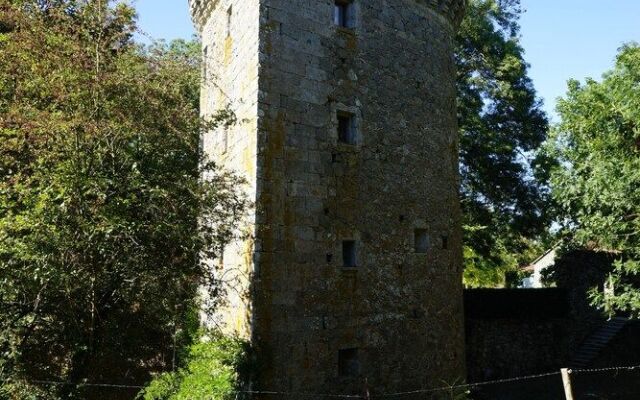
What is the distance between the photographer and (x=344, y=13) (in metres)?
10.6

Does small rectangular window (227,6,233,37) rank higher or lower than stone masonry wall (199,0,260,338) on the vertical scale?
higher

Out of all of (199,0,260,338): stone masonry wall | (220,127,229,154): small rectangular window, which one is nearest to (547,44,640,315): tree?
(199,0,260,338): stone masonry wall

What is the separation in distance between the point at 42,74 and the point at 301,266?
4.95 meters

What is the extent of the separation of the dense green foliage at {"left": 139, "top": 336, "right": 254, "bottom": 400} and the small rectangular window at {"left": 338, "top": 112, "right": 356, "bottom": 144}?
14.1 ft

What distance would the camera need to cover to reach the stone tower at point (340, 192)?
877cm

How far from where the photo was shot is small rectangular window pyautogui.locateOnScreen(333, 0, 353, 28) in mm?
10484

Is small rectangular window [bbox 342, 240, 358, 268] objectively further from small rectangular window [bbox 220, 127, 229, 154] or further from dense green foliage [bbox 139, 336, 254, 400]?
small rectangular window [bbox 220, 127, 229, 154]

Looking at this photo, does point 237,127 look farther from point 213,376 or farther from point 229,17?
point 213,376

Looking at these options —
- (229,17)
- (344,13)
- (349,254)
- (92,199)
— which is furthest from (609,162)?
(92,199)

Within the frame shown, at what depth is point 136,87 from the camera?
7797mm

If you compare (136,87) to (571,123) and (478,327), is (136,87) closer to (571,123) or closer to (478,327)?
(571,123)

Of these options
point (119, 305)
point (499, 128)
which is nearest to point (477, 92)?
point (499, 128)

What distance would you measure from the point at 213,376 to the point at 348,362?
2721 millimetres

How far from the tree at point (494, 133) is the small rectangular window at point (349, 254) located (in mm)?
8192
